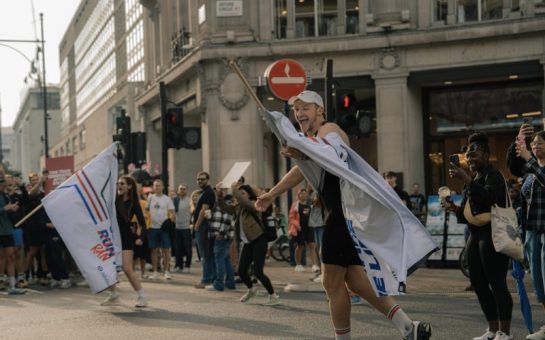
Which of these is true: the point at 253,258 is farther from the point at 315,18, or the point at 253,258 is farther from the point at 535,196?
the point at 315,18

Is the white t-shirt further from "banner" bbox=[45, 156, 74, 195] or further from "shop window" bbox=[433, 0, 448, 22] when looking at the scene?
"shop window" bbox=[433, 0, 448, 22]

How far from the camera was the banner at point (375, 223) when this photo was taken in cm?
675

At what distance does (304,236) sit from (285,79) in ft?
14.0

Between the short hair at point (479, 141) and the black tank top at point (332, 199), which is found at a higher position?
the short hair at point (479, 141)

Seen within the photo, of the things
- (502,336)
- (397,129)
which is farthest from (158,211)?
(502,336)

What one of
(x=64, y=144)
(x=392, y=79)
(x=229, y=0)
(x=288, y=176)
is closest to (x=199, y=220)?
(x=288, y=176)

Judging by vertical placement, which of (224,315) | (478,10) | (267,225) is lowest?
(224,315)

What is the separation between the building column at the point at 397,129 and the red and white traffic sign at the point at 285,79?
11063 millimetres

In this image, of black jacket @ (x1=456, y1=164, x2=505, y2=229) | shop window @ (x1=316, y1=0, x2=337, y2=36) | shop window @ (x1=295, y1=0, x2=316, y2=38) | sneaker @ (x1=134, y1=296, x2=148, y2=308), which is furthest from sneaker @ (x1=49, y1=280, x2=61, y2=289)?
shop window @ (x1=316, y1=0, x2=337, y2=36)

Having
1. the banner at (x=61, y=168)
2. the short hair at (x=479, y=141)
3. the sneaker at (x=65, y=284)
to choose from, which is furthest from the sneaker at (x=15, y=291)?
the short hair at (x=479, y=141)

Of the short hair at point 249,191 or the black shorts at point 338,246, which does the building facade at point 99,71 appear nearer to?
the short hair at point 249,191

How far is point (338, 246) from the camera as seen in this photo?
699 centimetres

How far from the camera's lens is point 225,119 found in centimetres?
2847

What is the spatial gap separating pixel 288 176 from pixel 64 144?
277ft
